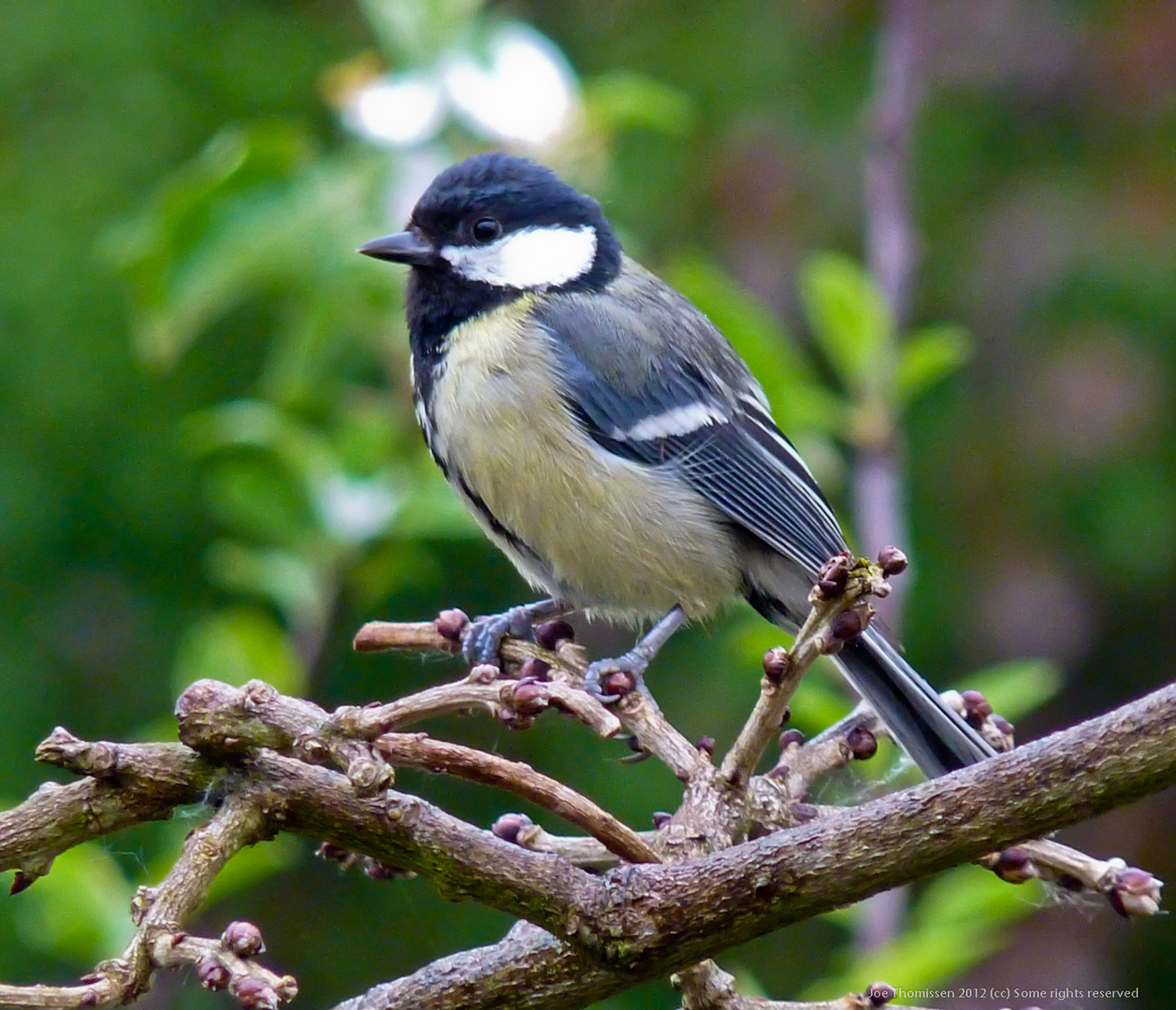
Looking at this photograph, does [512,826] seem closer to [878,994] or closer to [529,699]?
[529,699]

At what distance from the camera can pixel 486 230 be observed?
2.51 m

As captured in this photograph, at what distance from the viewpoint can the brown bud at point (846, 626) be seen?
113 cm

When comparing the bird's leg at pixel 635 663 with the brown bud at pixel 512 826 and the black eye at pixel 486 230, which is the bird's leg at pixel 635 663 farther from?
the black eye at pixel 486 230

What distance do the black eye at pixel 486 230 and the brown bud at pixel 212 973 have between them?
1760 millimetres

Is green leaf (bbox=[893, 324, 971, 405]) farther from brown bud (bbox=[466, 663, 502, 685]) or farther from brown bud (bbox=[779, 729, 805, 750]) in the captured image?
brown bud (bbox=[466, 663, 502, 685])

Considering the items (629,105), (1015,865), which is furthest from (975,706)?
(629,105)

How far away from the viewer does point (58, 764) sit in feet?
3.13

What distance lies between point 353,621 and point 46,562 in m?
0.86

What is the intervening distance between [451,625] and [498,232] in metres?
1.19

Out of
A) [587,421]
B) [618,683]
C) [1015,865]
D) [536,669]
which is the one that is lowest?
[1015,865]

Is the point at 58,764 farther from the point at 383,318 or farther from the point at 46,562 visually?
the point at 46,562

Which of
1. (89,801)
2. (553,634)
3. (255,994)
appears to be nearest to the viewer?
(255,994)

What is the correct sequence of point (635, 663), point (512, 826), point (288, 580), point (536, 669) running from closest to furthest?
point (512, 826)
point (536, 669)
point (635, 663)
point (288, 580)

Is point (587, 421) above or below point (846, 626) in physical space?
above
